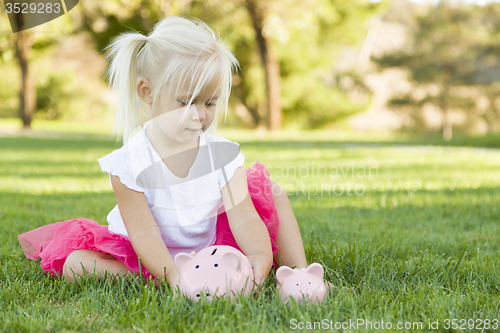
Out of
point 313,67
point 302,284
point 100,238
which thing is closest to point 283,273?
point 302,284

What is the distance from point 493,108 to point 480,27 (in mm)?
3623

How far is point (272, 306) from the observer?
1.53m

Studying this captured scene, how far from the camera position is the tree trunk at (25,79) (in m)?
15.6

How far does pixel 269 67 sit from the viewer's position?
14.9 m

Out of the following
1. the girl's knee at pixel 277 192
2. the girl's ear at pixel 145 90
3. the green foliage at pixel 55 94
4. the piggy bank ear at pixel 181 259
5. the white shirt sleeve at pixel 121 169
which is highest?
the girl's ear at pixel 145 90

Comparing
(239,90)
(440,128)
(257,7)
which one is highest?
(257,7)

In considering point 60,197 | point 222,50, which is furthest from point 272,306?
point 60,197

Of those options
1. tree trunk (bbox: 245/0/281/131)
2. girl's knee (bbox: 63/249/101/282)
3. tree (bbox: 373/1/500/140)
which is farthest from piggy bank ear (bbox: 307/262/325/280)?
tree (bbox: 373/1/500/140)

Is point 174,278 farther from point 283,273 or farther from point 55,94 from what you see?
point 55,94

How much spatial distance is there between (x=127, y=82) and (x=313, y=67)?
61.1 feet

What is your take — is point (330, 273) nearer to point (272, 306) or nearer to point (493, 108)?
point (272, 306)

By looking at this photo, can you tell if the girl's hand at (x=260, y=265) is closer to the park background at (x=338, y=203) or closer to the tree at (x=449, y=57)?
the park background at (x=338, y=203)

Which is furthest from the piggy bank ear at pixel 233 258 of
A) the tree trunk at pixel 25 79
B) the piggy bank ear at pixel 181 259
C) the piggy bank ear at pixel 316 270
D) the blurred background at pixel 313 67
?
the tree trunk at pixel 25 79

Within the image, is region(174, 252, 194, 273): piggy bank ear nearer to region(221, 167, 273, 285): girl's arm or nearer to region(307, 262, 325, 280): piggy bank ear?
region(221, 167, 273, 285): girl's arm
